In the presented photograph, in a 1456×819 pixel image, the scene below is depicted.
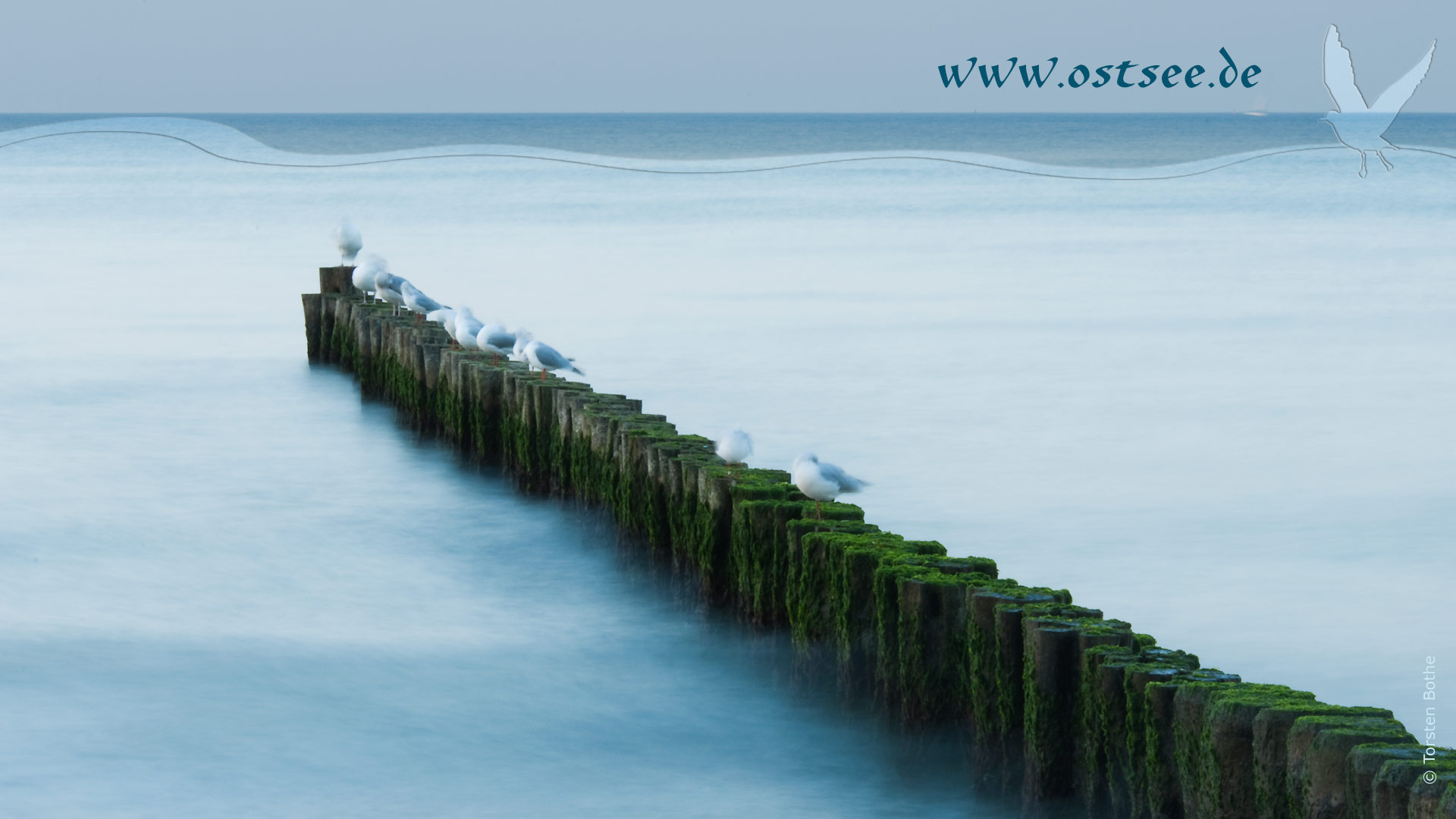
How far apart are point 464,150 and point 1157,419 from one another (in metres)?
68.8

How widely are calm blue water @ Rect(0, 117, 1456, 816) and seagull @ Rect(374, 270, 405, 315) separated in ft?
2.81

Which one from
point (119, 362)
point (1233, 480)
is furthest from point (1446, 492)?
point (119, 362)

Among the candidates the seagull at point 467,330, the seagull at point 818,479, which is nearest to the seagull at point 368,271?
the seagull at point 467,330

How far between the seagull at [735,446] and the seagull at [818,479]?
68 cm

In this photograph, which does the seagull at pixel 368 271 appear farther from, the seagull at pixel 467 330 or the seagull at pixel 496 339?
the seagull at pixel 496 339

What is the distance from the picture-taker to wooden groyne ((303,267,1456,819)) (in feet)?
12.7

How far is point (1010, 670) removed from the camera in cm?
488

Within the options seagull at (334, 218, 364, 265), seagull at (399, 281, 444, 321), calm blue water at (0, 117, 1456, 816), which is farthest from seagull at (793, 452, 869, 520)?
seagull at (334, 218, 364, 265)

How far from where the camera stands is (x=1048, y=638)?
4672 mm

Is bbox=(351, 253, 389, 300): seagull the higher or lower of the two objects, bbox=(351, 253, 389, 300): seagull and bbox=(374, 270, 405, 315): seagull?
the higher

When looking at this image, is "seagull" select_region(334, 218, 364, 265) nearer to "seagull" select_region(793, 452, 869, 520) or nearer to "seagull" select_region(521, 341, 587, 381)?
"seagull" select_region(521, 341, 587, 381)

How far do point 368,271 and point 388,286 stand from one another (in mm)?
476

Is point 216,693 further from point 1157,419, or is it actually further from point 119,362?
point 119,362

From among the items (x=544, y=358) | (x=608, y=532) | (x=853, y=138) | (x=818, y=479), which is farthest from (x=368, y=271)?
(x=853, y=138)
